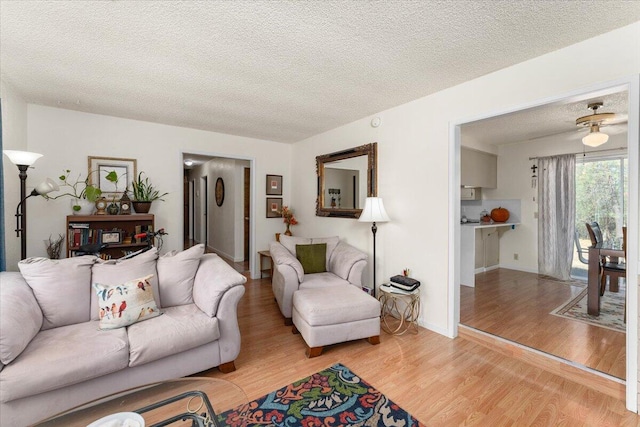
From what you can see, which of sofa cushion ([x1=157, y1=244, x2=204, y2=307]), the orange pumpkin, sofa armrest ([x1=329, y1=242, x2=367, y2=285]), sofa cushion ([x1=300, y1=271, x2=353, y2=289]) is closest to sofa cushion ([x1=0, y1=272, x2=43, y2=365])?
sofa cushion ([x1=157, y1=244, x2=204, y2=307])

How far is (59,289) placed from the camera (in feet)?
6.63

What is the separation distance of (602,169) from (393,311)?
4.10m

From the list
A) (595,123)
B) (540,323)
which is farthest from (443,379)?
(595,123)

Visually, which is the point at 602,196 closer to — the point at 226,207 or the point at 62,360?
the point at 62,360

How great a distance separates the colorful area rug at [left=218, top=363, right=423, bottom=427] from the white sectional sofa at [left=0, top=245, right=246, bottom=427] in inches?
22.2

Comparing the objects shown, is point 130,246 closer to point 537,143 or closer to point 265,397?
point 265,397

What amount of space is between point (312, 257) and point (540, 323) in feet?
8.24

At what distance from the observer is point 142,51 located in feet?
6.85

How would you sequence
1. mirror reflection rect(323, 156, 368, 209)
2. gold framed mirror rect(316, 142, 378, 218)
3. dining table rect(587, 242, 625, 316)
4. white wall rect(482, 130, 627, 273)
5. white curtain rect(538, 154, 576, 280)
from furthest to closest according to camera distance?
white wall rect(482, 130, 627, 273), white curtain rect(538, 154, 576, 280), mirror reflection rect(323, 156, 368, 209), gold framed mirror rect(316, 142, 378, 218), dining table rect(587, 242, 625, 316)

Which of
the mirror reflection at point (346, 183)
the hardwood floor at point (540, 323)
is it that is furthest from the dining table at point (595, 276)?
the mirror reflection at point (346, 183)

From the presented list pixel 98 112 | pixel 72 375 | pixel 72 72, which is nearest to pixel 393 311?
pixel 72 375

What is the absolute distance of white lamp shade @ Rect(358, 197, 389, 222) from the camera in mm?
3143

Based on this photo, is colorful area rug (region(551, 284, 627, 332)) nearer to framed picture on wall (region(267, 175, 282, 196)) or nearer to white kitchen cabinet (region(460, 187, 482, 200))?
white kitchen cabinet (region(460, 187, 482, 200))

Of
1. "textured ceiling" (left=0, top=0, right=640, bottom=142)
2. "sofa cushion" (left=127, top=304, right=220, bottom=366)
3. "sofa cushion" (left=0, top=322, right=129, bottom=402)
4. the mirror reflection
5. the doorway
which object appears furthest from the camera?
the doorway
